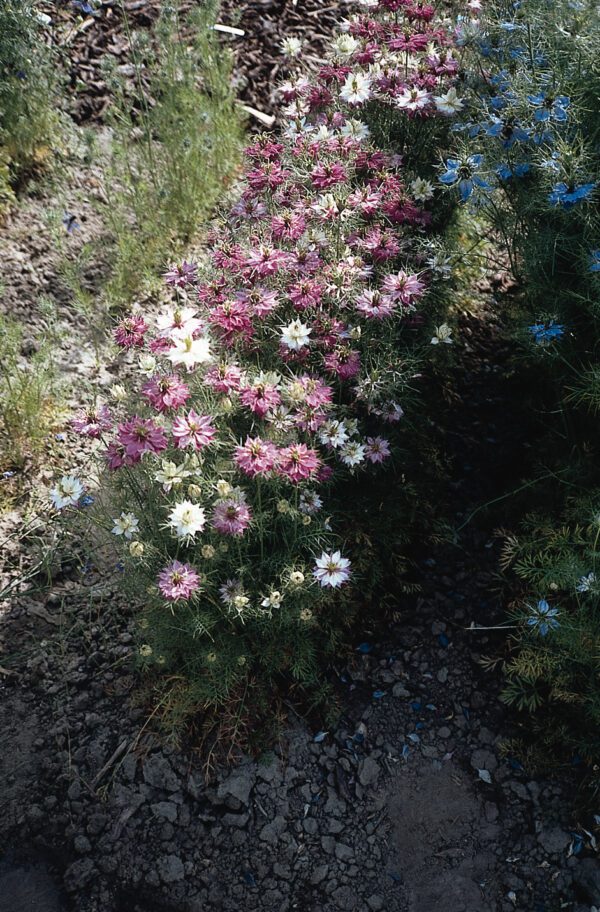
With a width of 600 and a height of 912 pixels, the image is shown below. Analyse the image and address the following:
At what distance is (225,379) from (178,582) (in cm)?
57

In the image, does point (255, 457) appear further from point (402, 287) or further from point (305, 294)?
point (402, 287)

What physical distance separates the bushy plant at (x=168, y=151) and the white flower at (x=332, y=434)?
68.7 inches

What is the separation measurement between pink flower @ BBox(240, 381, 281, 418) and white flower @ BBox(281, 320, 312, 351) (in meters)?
0.21

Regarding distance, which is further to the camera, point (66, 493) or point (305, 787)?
point (305, 787)

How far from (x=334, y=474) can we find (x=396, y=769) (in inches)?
37.4

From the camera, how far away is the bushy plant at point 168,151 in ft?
12.8

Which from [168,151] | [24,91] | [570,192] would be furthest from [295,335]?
[24,91]

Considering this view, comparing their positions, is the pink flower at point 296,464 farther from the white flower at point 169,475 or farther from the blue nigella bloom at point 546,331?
the blue nigella bloom at point 546,331

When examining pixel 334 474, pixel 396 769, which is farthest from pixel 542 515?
pixel 396 769

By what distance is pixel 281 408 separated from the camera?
7.71 feet

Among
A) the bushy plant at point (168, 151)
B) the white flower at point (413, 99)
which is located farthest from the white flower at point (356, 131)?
the bushy plant at point (168, 151)

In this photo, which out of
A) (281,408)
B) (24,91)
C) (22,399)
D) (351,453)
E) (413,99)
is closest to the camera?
(281,408)

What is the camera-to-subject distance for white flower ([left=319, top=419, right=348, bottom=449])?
2412mm

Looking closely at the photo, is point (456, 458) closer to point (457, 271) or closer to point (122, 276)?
point (457, 271)
